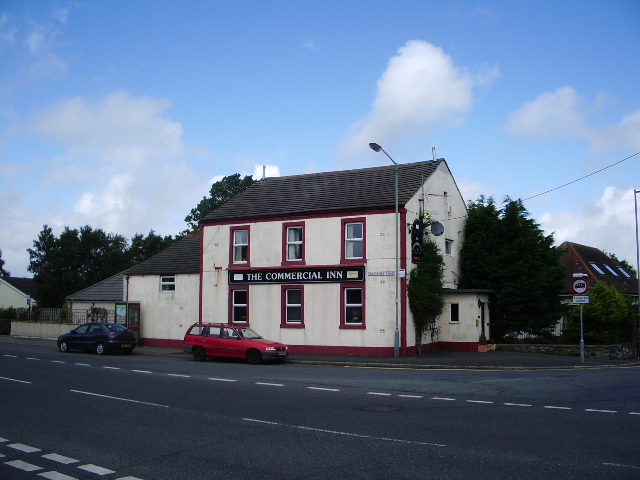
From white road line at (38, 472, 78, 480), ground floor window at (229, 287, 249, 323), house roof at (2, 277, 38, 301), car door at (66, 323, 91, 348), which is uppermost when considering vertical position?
house roof at (2, 277, 38, 301)

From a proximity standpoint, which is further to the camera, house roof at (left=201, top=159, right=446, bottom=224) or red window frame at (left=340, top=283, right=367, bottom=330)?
house roof at (left=201, top=159, right=446, bottom=224)

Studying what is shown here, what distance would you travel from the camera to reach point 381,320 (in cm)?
2509

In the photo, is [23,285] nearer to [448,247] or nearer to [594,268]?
[448,247]

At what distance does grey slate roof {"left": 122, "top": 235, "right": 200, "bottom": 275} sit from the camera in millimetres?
31078

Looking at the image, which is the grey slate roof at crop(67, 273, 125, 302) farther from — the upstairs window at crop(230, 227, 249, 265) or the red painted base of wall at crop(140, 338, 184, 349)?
the upstairs window at crop(230, 227, 249, 265)

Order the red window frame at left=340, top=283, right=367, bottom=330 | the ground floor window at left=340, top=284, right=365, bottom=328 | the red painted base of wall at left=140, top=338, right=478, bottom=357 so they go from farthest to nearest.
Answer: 1. the ground floor window at left=340, top=284, right=365, bottom=328
2. the red window frame at left=340, top=283, right=367, bottom=330
3. the red painted base of wall at left=140, top=338, right=478, bottom=357

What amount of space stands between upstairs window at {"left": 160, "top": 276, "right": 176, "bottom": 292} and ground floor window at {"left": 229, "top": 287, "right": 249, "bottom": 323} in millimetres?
4213

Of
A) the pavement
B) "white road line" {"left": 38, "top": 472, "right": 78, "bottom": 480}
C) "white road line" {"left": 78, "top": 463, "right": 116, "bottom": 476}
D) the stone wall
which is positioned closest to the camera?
"white road line" {"left": 38, "top": 472, "right": 78, "bottom": 480}

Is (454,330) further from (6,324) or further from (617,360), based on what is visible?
(6,324)

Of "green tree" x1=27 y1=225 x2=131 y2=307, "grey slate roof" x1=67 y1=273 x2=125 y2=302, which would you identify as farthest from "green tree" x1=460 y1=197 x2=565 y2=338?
"green tree" x1=27 y1=225 x2=131 y2=307

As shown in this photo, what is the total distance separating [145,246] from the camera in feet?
255

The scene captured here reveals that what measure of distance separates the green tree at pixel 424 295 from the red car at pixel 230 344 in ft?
19.2

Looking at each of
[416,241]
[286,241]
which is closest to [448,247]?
[416,241]

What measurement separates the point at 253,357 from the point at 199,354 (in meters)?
2.66
